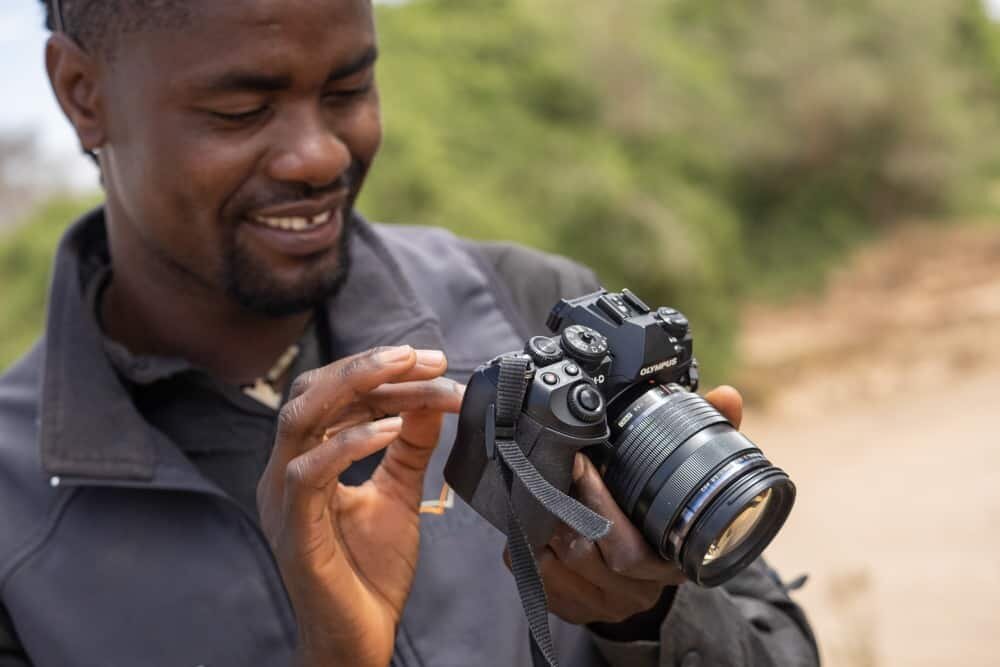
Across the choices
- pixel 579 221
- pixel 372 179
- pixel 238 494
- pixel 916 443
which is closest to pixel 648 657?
pixel 238 494

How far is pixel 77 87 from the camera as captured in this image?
6.63 feet

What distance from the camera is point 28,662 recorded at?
1752 mm

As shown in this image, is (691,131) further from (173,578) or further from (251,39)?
(173,578)

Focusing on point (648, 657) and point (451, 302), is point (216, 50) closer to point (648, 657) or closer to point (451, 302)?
point (451, 302)

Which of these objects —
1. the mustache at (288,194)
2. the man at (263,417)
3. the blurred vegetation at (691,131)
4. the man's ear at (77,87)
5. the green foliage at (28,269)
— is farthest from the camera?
the blurred vegetation at (691,131)

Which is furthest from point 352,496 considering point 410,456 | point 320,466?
point 320,466

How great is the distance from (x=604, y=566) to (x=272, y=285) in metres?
0.80

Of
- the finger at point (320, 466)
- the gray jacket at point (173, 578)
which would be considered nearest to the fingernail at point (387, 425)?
the finger at point (320, 466)

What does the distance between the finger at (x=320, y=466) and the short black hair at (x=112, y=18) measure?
2.55ft

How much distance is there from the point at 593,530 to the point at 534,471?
0.12 m

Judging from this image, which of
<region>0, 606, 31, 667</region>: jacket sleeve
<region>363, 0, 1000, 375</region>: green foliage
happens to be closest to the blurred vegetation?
<region>363, 0, 1000, 375</region>: green foliage

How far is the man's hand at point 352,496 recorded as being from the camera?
1.47 metres

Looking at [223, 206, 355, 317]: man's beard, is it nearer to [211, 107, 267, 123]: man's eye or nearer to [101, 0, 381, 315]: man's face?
[101, 0, 381, 315]: man's face

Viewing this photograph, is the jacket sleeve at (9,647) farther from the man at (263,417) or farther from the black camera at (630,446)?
the black camera at (630,446)
